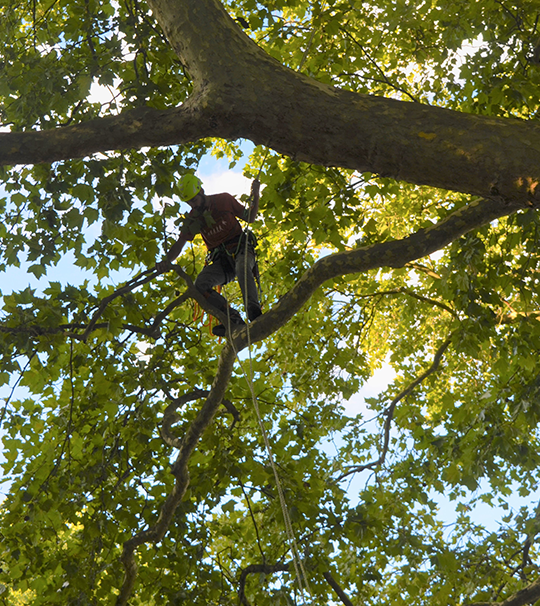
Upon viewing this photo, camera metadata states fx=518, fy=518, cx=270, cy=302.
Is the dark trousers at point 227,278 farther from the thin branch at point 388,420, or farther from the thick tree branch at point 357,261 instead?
the thin branch at point 388,420

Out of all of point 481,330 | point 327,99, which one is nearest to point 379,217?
point 481,330

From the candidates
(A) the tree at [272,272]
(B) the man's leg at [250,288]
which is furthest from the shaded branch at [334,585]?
(B) the man's leg at [250,288]

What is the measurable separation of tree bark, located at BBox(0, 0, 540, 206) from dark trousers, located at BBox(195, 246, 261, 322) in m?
1.58

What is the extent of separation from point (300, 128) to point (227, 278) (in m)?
2.44

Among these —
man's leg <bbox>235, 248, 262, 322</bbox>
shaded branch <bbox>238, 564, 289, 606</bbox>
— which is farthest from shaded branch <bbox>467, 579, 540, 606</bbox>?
man's leg <bbox>235, 248, 262, 322</bbox>

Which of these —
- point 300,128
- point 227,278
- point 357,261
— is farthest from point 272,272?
point 300,128

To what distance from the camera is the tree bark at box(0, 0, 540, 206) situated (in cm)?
179

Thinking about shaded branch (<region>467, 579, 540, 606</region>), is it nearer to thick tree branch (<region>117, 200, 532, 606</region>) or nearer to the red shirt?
thick tree branch (<region>117, 200, 532, 606</region>)

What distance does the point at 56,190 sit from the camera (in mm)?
3590

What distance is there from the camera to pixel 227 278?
4.32 metres

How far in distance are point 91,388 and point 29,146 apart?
9.81ft

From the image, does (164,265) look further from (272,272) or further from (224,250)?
(272,272)

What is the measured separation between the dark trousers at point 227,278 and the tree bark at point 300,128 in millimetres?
1577

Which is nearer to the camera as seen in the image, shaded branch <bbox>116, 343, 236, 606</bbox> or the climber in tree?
shaded branch <bbox>116, 343, 236, 606</bbox>
